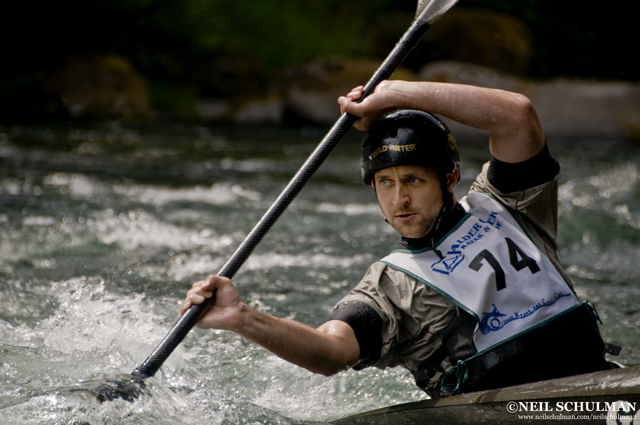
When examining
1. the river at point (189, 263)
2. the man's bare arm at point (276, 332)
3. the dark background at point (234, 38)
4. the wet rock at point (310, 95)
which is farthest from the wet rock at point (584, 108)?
the man's bare arm at point (276, 332)

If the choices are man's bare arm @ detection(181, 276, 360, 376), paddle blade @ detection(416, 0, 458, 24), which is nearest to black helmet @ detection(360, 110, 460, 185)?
paddle blade @ detection(416, 0, 458, 24)

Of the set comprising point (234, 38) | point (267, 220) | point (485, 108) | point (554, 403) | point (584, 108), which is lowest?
point (554, 403)

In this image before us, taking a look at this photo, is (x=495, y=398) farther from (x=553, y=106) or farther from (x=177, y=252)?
(x=553, y=106)

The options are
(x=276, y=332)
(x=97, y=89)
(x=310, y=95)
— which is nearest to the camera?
(x=276, y=332)

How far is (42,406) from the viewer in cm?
255

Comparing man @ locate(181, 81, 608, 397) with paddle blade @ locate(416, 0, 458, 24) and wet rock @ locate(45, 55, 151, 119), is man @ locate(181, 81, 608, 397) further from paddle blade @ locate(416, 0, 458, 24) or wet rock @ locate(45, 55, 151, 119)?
wet rock @ locate(45, 55, 151, 119)

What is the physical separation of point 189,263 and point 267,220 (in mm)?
2967

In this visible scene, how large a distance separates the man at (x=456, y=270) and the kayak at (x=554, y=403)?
0.38ft

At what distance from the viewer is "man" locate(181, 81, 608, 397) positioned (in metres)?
2.58

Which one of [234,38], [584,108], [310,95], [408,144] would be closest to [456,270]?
[408,144]

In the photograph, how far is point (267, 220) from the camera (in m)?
2.74

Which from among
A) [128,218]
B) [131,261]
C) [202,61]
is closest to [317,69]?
[202,61]

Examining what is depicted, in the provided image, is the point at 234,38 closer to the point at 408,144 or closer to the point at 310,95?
the point at 310,95

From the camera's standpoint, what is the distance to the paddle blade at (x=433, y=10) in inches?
124
